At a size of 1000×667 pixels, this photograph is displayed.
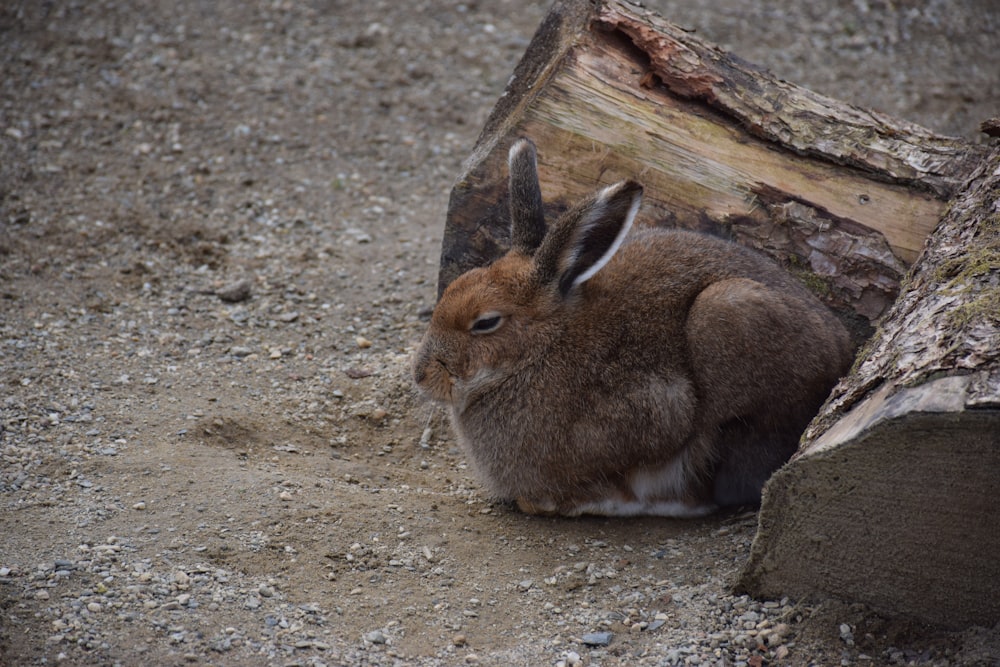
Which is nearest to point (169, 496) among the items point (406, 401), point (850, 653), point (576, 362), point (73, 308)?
point (406, 401)

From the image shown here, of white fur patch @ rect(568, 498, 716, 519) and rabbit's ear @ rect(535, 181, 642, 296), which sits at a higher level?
rabbit's ear @ rect(535, 181, 642, 296)

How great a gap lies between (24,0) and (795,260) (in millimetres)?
9522

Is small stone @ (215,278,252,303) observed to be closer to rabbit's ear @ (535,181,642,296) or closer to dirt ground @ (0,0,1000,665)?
dirt ground @ (0,0,1000,665)

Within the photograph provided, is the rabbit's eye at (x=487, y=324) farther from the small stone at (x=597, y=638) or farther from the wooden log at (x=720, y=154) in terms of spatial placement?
the small stone at (x=597, y=638)

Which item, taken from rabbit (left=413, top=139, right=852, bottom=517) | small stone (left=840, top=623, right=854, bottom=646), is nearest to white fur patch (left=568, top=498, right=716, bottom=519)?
rabbit (left=413, top=139, right=852, bottom=517)

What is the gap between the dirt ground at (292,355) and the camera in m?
4.25

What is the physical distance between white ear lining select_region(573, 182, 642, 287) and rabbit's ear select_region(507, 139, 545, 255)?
42 cm

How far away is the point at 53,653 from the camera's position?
12.8ft

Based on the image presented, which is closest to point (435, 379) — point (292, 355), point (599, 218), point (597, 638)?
point (599, 218)

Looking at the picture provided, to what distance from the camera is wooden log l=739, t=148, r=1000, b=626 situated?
339cm

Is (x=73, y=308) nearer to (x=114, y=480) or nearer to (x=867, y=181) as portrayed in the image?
(x=114, y=480)

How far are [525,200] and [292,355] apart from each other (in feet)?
8.09

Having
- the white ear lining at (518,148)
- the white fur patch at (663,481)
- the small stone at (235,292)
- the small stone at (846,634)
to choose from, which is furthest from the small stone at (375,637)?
the small stone at (235,292)

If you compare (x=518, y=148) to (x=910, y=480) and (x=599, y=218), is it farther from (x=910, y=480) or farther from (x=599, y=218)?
(x=910, y=480)
